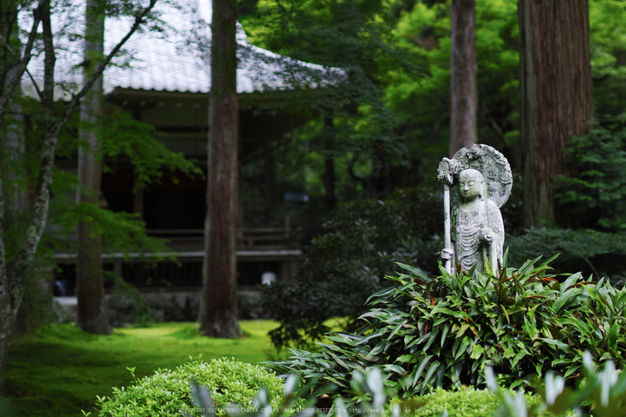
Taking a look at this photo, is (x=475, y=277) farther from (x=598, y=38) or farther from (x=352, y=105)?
(x=598, y=38)

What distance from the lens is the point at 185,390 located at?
136 inches

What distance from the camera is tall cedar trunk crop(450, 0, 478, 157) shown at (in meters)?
9.69

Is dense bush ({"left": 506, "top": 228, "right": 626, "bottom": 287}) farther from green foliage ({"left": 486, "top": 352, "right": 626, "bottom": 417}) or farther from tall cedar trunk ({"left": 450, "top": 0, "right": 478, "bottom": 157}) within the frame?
green foliage ({"left": 486, "top": 352, "right": 626, "bottom": 417})

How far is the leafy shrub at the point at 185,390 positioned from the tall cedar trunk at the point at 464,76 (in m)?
7.22

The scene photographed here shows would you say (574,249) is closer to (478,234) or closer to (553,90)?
(478,234)

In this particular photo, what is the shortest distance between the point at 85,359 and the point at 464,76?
8.53 m

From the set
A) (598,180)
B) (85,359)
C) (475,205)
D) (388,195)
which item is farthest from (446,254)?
(85,359)

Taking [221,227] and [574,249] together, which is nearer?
[574,249]

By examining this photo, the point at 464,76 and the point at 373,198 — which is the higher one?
the point at 464,76

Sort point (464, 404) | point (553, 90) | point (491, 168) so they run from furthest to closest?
point (553, 90) → point (491, 168) → point (464, 404)

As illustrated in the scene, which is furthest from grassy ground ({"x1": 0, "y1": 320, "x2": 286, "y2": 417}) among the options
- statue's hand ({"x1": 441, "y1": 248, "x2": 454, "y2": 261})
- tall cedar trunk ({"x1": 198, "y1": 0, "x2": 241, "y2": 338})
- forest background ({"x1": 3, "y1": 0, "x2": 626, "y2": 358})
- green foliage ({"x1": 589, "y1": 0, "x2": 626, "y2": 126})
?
green foliage ({"x1": 589, "y1": 0, "x2": 626, "y2": 126})

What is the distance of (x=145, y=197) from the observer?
1661 cm

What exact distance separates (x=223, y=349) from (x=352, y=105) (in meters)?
5.15

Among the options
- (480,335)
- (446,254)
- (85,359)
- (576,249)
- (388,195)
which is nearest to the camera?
(480,335)
